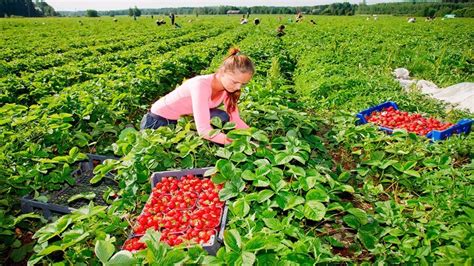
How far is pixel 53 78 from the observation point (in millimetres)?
7504

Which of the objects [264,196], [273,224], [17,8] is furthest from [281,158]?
[17,8]

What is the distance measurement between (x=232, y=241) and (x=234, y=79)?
1727mm

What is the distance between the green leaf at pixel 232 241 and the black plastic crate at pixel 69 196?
6.48ft

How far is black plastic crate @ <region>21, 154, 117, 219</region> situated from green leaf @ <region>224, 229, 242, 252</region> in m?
1.97

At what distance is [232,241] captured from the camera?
1693mm

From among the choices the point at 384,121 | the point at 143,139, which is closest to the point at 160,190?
the point at 143,139

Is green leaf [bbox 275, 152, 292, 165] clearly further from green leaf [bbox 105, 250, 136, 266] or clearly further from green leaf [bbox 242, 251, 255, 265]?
green leaf [bbox 105, 250, 136, 266]

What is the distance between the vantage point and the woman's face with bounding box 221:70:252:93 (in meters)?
3.01

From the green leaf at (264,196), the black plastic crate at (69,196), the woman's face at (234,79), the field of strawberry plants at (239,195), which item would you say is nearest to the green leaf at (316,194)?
the field of strawberry plants at (239,195)

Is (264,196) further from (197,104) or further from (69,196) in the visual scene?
(69,196)

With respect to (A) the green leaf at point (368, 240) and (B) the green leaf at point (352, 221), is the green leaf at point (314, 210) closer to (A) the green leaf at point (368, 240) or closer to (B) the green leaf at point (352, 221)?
(B) the green leaf at point (352, 221)

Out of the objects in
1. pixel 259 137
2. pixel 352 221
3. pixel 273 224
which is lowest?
pixel 352 221

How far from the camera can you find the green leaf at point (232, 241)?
167 centimetres

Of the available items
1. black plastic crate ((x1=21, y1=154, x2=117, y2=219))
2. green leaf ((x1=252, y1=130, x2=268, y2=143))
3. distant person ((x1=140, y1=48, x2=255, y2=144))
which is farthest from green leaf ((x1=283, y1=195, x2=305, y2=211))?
black plastic crate ((x1=21, y1=154, x2=117, y2=219))
